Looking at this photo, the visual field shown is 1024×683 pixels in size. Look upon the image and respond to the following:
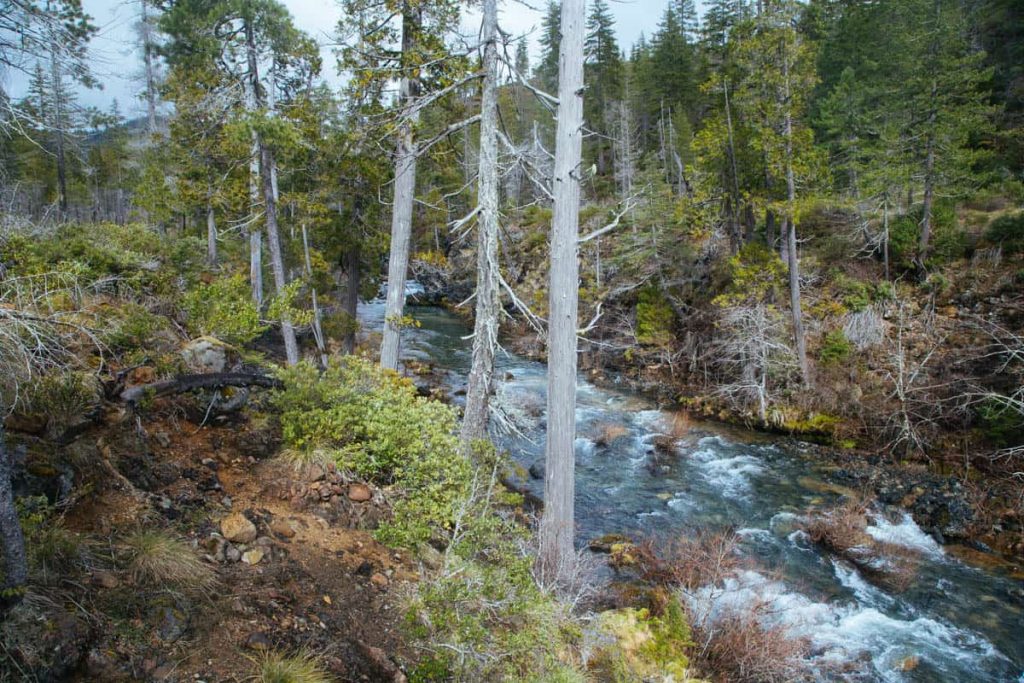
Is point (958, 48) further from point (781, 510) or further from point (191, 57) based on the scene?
point (191, 57)

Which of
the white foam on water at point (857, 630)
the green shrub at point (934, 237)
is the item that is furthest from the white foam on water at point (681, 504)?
the green shrub at point (934, 237)

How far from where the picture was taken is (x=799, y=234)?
22.2 meters

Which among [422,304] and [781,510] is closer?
[781,510]

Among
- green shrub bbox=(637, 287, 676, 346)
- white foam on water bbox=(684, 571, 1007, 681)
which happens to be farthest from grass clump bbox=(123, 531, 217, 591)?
green shrub bbox=(637, 287, 676, 346)

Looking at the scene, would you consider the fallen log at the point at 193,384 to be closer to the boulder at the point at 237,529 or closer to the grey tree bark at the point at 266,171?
the boulder at the point at 237,529

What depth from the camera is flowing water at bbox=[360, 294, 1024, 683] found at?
7027 millimetres

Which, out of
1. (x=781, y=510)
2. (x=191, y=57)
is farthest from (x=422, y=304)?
(x=781, y=510)

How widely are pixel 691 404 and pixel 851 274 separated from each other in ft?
26.6

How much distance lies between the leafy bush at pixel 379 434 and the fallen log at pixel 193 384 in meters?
0.97

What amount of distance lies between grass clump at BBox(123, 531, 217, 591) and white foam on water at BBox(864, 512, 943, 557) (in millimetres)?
10918

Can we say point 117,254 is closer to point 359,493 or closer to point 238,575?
point 359,493

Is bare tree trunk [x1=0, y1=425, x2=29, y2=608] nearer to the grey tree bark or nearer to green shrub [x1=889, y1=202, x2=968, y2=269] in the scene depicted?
the grey tree bark

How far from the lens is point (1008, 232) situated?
52.3ft

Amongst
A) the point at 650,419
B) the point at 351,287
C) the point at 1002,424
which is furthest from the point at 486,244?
the point at 1002,424
